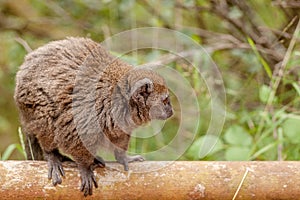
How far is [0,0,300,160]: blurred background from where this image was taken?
3.76m

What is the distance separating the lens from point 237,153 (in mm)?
3582

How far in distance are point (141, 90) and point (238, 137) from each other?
1.19m

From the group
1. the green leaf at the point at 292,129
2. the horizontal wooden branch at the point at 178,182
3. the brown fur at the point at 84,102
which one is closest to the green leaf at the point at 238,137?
the green leaf at the point at 292,129

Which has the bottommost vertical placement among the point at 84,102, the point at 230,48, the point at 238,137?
the point at 238,137

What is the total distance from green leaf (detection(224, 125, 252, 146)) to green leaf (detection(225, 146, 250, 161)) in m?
0.04

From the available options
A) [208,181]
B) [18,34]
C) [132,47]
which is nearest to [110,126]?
[208,181]

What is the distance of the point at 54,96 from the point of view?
2.85 metres

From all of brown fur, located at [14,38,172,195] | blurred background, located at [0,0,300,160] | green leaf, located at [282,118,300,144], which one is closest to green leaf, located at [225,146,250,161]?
blurred background, located at [0,0,300,160]

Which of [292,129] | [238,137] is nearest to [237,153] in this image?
[238,137]

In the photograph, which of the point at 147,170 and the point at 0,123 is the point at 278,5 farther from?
the point at 0,123

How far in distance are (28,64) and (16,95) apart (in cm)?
17

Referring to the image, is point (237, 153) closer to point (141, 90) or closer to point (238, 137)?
point (238, 137)

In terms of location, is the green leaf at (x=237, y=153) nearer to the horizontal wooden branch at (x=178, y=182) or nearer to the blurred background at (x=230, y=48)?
the blurred background at (x=230, y=48)

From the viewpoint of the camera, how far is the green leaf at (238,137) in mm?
3654
